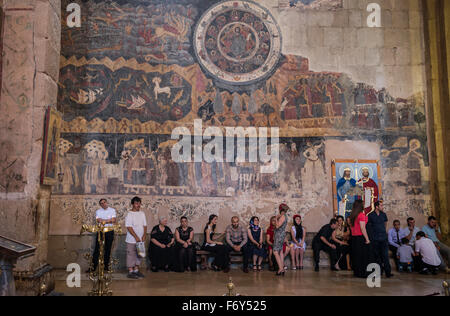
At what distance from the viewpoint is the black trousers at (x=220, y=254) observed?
955 cm

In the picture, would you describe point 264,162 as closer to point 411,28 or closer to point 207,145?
point 207,145

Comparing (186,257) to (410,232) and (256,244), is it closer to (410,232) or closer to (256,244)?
(256,244)

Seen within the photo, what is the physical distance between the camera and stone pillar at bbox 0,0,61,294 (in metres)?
6.34

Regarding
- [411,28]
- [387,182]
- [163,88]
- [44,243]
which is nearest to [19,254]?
[44,243]

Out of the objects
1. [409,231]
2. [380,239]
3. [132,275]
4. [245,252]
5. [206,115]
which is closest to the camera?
[132,275]

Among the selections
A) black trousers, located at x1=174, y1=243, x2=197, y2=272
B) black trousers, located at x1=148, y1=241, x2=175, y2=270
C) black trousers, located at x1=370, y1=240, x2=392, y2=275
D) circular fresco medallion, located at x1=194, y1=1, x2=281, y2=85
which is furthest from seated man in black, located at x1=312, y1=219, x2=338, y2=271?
circular fresco medallion, located at x1=194, y1=1, x2=281, y2=85

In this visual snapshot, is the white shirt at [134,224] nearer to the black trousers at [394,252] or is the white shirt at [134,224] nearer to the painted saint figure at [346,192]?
the painted saint figure at [346,192]

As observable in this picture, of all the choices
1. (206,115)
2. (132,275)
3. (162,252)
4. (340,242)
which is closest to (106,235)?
(132,275)

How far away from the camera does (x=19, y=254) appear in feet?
15.6

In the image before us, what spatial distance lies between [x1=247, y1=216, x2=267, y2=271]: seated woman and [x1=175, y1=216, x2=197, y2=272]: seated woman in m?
1.33

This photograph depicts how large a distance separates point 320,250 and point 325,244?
0.26 meters

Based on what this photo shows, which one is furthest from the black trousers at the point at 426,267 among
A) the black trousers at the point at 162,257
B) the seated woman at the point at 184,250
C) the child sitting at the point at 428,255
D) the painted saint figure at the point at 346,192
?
the black trousers at the point at 162,257

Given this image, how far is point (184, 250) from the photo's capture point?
9414mm

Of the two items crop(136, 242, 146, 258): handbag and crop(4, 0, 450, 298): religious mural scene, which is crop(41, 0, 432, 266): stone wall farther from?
crop(136, 242, 146, 258): handbag
